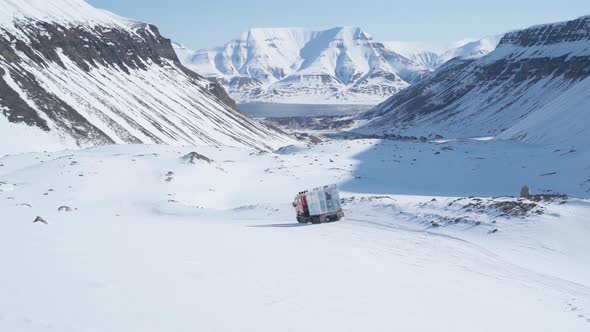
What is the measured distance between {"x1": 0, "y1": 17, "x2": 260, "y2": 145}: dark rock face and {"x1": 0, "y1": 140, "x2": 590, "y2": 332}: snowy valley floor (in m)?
40.5

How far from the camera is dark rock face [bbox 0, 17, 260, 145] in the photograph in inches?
3123

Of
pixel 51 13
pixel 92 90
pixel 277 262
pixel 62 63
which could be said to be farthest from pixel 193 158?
pixel 51 13

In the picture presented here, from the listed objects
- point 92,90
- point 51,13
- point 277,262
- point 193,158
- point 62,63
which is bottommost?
point 277,262

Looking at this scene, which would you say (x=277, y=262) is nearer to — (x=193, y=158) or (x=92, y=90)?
(x=193, y=158)

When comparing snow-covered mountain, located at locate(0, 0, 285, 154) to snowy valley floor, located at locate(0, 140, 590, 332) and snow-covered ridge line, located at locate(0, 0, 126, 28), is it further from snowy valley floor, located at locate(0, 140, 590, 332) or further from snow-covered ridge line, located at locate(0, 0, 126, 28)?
snowy valley floor, located at locate(0, 140, 590, 332)

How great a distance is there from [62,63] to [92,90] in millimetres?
11798

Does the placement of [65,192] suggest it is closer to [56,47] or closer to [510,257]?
[510,257]

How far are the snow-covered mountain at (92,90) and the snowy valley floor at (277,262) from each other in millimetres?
39538

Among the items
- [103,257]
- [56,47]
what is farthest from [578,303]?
[56,47]

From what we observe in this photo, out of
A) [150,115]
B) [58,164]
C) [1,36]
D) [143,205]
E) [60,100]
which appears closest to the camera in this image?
[143,205]

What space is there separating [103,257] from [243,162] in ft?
146

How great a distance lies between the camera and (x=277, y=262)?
15.1 m

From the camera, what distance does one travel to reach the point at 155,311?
31.0ft

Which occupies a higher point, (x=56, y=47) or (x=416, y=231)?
(x=56, y=47)
